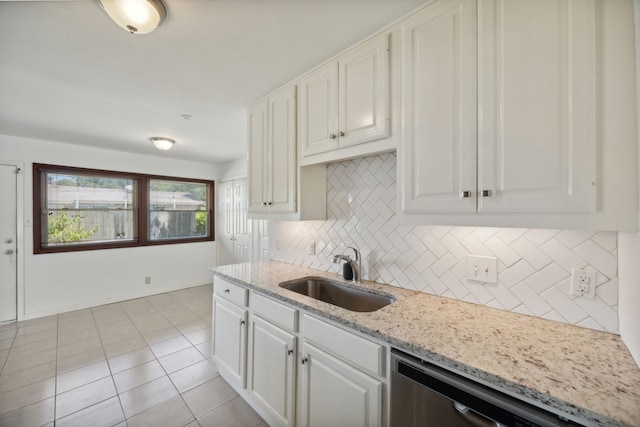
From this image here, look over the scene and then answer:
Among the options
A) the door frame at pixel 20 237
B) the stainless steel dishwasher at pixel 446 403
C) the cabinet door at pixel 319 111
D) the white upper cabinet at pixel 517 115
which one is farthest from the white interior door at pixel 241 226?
the stainless steel dishwasher at pixel 446 403

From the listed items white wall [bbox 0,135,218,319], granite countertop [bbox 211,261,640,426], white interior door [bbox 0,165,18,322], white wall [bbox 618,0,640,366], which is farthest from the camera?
white wall [bbox 0,135,218,319]

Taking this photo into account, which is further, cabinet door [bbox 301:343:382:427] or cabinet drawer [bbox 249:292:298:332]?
cabinet drawer [bbox 249:292:298:332]

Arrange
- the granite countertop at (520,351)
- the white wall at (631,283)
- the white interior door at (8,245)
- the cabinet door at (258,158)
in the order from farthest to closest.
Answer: the white interior door at (8,245)
the cabinet door at (258,158)
the white wall at (631,283)
the granite countertop at (520,351)

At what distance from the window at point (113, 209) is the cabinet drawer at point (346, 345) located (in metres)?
4.14

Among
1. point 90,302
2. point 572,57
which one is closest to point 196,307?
point 90,302

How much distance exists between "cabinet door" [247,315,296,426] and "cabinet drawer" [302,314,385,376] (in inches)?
7.0

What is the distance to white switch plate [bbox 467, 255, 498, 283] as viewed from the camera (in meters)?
1.27

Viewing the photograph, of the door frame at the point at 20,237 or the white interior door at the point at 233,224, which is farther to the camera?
the white interior door at the point at 233,224

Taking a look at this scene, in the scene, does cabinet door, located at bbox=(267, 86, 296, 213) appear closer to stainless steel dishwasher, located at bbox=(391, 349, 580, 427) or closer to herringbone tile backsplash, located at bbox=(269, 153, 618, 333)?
herringbone tile backsplash, located at bbox=(269, 153, 618, 333)

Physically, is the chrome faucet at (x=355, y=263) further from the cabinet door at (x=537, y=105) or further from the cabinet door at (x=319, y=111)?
the cabinet door at (x=537, y=105)

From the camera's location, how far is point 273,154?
2041 millimetres

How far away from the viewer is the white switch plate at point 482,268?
127 centimetres

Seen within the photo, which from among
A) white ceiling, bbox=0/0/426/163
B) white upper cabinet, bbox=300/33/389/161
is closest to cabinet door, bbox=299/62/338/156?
white upper cabinet, bbox=300/33/389/161

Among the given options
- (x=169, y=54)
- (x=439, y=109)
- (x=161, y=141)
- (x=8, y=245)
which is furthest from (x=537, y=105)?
(x=8, y=245)
